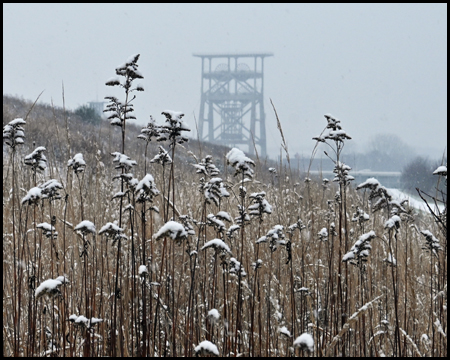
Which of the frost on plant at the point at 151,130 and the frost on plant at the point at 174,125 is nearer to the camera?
the frost on plant at the point at 174,125

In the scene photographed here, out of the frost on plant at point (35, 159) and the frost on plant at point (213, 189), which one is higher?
the frost on plant at point (35, 159)

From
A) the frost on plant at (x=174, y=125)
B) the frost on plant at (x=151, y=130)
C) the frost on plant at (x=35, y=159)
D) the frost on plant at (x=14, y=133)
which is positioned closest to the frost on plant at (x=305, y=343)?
the frost on plant at (x=174, y=125)

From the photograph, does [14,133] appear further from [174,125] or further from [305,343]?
[305,343]

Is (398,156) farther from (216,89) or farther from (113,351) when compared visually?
(113,351)

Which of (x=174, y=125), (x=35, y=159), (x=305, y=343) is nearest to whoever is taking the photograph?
(x=305, y=343)

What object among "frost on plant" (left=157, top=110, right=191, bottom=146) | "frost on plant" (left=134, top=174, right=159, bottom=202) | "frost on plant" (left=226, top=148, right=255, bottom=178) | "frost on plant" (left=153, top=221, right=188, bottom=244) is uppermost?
"frost on plant" (left=157, top=110, right=191, bottom=146)

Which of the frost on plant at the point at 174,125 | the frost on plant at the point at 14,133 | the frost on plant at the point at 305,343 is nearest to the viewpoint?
the frost on plant at the point at 305,343

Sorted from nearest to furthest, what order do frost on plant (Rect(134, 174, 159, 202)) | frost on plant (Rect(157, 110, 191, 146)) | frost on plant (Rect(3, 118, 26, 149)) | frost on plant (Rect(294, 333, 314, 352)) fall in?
frost on plant (Rect(294, 333, 314, 352)) < frost on plant (Rect(134, 174, 159, 202)) < frost on plant (Rect(157, 110, 191, 146)) < frost on plant (Rect(3, 118, 26, 149))

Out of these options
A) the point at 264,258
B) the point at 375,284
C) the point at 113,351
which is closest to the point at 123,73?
the point at 113,351

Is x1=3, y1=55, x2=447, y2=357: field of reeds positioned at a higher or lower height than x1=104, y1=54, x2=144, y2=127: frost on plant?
lower

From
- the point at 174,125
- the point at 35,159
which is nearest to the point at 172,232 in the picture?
the point at 174,125

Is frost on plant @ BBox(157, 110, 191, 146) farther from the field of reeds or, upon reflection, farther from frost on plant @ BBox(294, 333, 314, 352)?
frost on plant @ BBox(294, 333, 314, 352)

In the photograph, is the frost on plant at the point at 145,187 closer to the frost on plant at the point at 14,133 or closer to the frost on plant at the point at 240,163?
the frost on plant at the point at 240,163

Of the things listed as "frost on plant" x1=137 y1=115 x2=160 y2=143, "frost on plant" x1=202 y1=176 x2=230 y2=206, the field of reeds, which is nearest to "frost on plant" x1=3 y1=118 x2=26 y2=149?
the field of reeds
